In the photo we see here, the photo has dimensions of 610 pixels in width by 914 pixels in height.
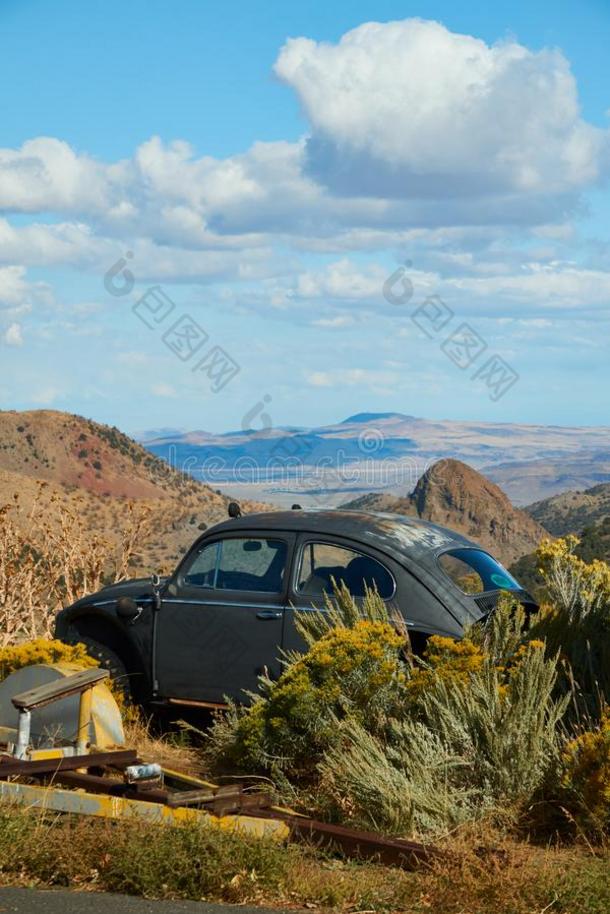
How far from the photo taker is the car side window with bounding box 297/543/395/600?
9352mm

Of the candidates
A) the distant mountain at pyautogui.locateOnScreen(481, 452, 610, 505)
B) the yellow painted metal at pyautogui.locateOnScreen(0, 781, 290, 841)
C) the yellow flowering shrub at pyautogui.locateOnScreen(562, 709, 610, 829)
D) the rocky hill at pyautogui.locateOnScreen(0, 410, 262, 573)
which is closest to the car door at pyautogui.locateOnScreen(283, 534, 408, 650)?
the yellow flowering shrub at pyautogui.locateOnScreen(562, 709, 610, 829)

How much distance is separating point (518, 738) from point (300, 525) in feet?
9.49

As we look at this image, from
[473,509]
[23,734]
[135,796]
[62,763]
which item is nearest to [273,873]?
[135,796]

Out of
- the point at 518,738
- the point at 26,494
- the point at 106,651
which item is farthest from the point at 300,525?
the point at 26,494

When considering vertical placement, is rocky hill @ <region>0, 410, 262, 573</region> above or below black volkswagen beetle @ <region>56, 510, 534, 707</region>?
above

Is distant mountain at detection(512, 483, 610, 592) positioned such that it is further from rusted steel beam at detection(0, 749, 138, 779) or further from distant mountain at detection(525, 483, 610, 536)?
rusted steel beam at detection(0, 749, 138, 779)

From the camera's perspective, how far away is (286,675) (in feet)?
27.3

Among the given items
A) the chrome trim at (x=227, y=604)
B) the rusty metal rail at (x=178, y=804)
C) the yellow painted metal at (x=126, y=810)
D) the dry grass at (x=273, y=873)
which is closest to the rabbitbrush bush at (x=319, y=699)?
the rusty metal rail at (x=178, y=804)

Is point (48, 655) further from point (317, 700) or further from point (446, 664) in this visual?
point (446, 664)

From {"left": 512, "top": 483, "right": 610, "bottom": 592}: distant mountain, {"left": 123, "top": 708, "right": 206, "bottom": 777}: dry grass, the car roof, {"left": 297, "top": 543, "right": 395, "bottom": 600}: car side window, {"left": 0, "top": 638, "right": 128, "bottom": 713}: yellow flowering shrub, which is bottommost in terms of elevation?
{"left": 123, "top": 708, "right": 206, "bottom": 777}: dry grass

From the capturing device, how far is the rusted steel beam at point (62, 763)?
7016 millimetres

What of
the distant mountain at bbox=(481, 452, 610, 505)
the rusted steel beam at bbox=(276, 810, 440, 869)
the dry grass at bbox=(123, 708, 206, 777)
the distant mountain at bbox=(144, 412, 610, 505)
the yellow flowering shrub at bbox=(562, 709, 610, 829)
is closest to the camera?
the rusted steel beam at bbox=(276, 810, 440, 869)

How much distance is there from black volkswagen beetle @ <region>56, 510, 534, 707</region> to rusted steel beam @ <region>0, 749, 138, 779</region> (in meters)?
2.09

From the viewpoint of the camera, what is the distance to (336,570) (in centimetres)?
955
